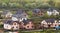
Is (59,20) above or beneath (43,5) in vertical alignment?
beneath

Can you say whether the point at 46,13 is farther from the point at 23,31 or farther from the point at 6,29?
the point at 6,29

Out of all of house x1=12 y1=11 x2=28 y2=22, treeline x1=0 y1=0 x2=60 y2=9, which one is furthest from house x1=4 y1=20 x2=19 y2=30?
treeline x1=0 y1=0 x2=60 y2=9

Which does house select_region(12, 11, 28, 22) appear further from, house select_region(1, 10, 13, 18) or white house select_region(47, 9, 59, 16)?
white house select_region(47, 9, 59, 16)

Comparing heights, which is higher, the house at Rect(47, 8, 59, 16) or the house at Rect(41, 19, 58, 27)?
the house at Rect(47, 8, 59, 16)

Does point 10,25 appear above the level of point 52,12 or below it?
below

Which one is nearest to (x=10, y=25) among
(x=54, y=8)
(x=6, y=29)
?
(x=6, y=29)

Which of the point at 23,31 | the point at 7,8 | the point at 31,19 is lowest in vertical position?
the point at 23,31

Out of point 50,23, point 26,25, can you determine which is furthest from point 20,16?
point 50,23

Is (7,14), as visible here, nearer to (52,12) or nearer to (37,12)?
(37,12)
